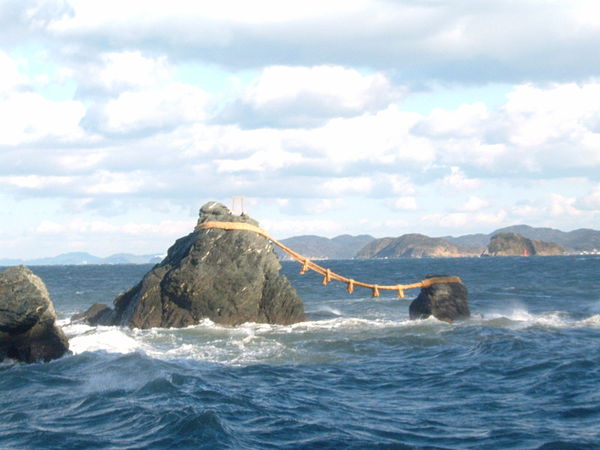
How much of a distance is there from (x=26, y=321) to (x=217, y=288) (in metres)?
8.12

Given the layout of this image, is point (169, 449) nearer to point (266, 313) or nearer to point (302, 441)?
point (302, 441)

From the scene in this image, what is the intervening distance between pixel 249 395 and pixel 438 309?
13.0 meters

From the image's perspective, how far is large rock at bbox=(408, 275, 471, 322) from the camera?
78.8ft

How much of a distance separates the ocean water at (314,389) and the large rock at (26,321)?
1.64 ft

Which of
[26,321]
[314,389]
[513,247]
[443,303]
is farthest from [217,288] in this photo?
[513,247]

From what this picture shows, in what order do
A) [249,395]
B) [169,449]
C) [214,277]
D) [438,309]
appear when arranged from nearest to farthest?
[169,449] < [249,395] < [214,277] < [438,309]

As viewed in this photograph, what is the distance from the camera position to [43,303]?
15148 mm

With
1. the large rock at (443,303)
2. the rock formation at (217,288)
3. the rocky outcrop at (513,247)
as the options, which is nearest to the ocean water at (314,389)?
the rock formation at (217,288)

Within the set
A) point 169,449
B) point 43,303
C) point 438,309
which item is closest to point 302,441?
point 169,449

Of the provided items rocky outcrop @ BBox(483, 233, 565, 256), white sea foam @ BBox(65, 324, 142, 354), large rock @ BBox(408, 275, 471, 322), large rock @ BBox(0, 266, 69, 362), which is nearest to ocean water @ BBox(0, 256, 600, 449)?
white sea foam @ BBox(65, 324, 142, 354)

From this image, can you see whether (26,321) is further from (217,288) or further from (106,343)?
(217,288)

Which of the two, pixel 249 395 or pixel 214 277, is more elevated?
pixel 214 277

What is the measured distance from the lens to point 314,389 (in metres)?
12.9

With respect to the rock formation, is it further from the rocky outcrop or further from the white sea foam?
the rocky outcrop
